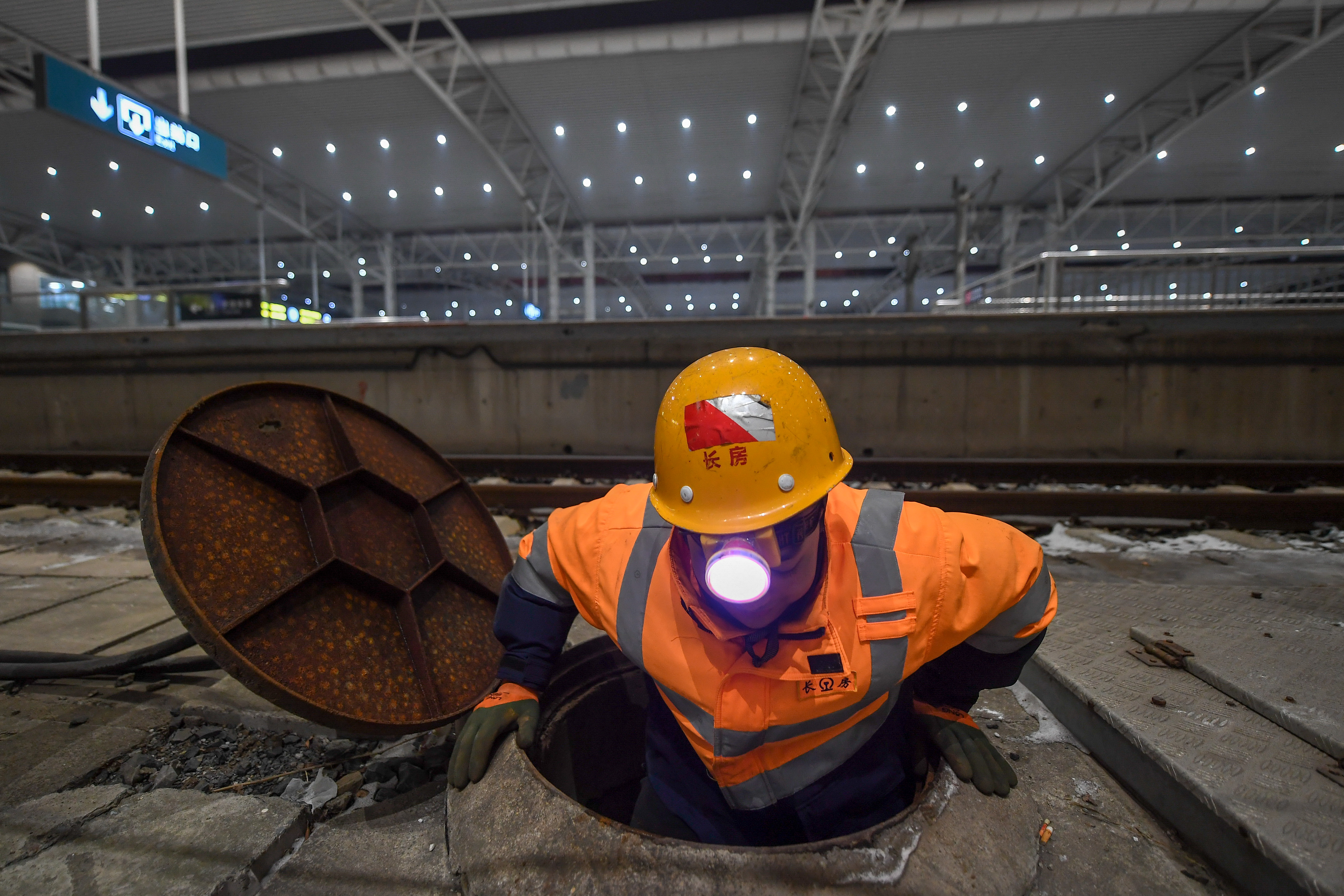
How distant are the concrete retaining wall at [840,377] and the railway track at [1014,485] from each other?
1.51 ft

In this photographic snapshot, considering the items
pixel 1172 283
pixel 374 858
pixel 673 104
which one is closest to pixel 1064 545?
pixel 374 858

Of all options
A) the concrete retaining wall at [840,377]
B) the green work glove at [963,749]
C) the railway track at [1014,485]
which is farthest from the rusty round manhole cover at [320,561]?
the concrete retaining wall at [840,377]

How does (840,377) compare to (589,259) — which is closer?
(840,377)

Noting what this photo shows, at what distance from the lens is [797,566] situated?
144 centimetres

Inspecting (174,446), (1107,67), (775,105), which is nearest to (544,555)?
(174,446)

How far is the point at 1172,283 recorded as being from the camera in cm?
1024

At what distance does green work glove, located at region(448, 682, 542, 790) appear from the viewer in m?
1.72

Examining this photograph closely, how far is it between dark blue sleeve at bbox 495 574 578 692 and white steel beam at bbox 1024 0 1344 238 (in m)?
17.2

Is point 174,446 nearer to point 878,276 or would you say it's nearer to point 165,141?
point 165,141

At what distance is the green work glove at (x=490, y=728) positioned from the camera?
1724mm

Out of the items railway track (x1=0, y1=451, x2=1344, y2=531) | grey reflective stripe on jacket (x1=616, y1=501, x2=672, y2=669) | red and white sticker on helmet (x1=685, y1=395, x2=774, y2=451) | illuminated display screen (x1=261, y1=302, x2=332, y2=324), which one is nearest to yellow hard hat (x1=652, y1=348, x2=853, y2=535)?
red and white sticker on helmet (x1=685, y1=395, x2=774, y2=451)

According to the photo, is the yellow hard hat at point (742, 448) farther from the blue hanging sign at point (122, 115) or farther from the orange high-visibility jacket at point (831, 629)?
the blue hanging sign at point (122, 115)

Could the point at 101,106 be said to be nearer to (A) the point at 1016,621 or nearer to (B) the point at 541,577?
(B) the point at 541,577

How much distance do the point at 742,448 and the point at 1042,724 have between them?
191cm
